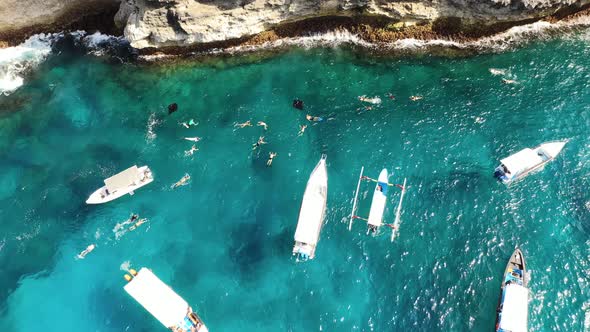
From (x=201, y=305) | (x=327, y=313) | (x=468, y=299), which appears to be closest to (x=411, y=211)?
(x=468, y=299)

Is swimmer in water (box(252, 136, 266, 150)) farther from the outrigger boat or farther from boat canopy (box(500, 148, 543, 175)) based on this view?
boat canopy (box(500, 148, 543, 175))

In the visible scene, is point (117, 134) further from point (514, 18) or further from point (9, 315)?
point (514, 18)

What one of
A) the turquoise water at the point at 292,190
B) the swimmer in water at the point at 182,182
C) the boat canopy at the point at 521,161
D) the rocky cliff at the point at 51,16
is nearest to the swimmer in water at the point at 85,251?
the turquoise water at the point at 292,190

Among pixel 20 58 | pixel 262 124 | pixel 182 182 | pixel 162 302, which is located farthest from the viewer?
pixel 20 58

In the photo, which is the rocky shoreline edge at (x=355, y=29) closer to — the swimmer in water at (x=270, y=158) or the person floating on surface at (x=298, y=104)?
the person floating on surface at (x=298, y=104)

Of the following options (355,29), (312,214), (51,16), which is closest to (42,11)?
(51,16)

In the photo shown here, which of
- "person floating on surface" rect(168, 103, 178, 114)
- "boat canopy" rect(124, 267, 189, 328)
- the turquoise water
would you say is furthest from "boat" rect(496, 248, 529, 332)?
"person floating on surface" rect(168, 103, 178, 114)

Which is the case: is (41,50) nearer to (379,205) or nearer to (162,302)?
(162,302)
